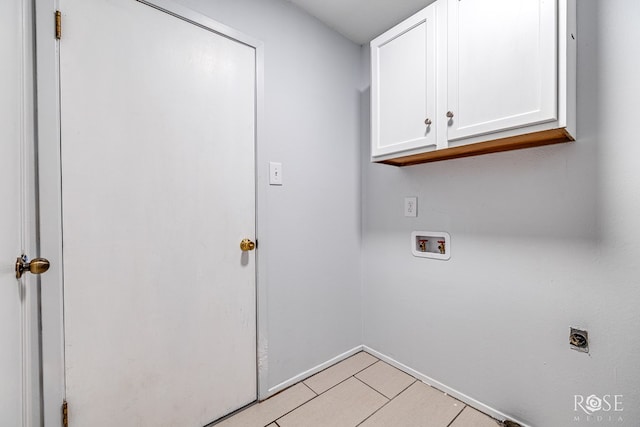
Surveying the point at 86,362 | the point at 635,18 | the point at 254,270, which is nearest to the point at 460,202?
the point at 635,18

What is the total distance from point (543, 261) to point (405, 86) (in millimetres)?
1089

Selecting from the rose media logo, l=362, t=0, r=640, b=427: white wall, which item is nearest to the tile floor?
l=362, t=0, r=640, b=427: white wall

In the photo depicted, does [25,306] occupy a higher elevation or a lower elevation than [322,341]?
higher

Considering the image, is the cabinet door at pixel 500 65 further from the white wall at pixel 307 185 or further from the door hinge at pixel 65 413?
the door hinge at pixel 65 413

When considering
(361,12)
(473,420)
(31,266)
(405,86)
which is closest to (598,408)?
(473,420)

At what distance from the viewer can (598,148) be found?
110 centimetres

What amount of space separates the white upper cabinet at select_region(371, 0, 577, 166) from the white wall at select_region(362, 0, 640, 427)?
0.12 metres

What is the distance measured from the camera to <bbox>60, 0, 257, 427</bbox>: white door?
1.01 m

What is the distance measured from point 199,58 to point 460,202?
5.02 ft

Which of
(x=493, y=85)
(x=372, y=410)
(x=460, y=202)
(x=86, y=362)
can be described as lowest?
(x=372, y=410)

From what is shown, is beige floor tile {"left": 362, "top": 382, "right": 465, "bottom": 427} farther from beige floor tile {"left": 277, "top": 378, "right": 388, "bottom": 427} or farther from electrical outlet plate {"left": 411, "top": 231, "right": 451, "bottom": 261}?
electrical outlet plate {"left": 411, "top": 231, "right": 451, "bottom": 261}

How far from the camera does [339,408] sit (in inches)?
57.2

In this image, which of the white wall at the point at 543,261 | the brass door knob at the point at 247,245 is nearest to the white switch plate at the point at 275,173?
the brass door knob at the point at 247,245

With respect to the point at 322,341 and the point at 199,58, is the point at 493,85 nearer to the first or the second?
A: the point at 199,58
